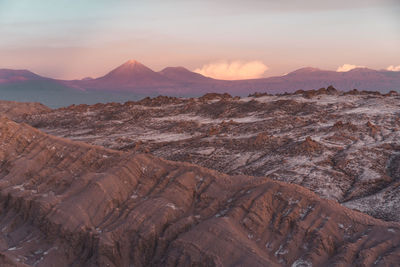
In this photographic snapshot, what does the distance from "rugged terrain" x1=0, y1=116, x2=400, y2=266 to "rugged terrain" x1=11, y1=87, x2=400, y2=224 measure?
6.90 metres

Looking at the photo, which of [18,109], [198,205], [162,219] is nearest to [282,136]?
[198,205]

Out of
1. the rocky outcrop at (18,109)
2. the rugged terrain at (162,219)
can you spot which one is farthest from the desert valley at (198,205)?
the rocky outcrop at (18,109)

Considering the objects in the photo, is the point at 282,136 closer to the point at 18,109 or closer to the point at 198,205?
the point at 198,205

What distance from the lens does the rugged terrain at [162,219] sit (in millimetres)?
8969

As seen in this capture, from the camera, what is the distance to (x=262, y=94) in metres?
46.8

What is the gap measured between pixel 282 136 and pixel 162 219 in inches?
686

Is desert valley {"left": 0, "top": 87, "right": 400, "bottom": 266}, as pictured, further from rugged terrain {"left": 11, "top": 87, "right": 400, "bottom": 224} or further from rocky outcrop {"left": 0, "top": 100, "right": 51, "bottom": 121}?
rocky outcrop {"left": 0, "top": 100, "right": 51, "bottom": 121}

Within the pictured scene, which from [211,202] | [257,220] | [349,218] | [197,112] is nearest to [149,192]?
[211,202]

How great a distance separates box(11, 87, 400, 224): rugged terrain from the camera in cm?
1886

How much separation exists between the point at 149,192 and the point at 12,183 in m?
6.31

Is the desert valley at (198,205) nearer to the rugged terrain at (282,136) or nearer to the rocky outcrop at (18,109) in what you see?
the rugged terrain at (282,136)

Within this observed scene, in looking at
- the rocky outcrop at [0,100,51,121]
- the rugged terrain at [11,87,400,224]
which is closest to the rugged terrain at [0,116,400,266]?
Result: the rugged terrain at [11,87,400,224]

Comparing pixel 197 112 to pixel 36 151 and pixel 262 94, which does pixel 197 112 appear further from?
pixel 36 151

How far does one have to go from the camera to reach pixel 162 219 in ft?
34.3
